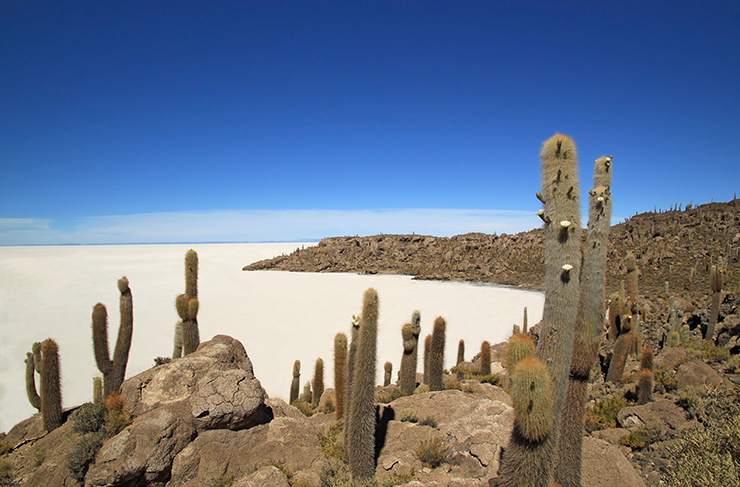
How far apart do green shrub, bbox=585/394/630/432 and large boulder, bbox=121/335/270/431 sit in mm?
8037

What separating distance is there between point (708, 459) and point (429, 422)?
454cm

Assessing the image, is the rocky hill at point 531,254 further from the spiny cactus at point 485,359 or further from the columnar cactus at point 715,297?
the spiny cactus at point 485,359

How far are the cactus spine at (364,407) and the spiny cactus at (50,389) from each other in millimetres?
8454

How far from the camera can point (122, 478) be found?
5379mm

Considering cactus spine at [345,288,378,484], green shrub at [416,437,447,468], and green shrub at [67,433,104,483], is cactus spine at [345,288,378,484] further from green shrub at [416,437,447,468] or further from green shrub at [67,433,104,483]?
green shrub at [67,433,104,483]

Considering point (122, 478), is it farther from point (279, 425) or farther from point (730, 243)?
point (730, 243)

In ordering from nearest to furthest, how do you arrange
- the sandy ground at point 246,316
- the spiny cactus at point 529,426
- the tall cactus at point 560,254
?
the spiny cactus at point 529,426 < the tall cactus at point 560,254 < the sandy ground at point 246,316

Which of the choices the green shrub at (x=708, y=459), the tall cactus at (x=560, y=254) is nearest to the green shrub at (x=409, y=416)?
the tall cactus at (x=560, y=254)

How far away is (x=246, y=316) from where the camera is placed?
26906mm

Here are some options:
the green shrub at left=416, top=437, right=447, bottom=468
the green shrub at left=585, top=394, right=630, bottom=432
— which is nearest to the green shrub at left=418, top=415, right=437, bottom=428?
the green shrub at left=416, top=437, right=447, bottom=468

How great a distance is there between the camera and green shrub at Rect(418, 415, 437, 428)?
7547 millimetres

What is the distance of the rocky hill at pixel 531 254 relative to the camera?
3200 cm

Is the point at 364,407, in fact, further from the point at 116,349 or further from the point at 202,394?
the point at 116,349

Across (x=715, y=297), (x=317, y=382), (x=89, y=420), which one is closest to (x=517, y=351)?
(x=89, y=420)
